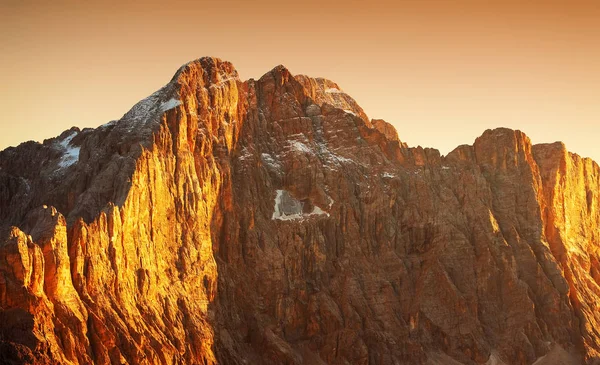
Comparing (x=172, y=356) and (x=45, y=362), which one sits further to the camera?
(x=172, y=356)

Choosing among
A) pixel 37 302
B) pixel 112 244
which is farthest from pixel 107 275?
pixel 37 302

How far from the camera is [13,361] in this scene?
171625 mm

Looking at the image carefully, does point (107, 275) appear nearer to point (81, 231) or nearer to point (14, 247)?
point (81, 231)

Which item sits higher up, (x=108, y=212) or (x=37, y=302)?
(x=108, y=212)

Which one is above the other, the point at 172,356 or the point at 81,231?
the point at 81,231

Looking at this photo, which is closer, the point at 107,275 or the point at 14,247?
the point at 14,247

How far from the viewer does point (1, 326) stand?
175 meters

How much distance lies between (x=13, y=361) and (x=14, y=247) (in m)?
15.5

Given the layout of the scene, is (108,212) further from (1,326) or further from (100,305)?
(1,326)

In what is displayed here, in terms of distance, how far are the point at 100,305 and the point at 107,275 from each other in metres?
5.82

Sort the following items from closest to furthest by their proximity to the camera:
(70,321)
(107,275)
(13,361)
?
(13,361) → (70,321) → (107,275)

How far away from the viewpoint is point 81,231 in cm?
19138

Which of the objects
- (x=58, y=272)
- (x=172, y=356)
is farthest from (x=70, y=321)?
(x=172, y=356)

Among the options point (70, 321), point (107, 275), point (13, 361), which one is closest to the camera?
point (13, 361)
